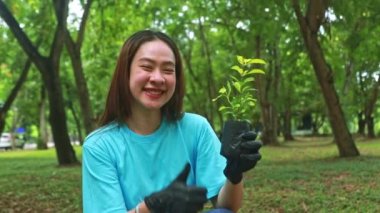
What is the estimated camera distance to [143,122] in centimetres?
252

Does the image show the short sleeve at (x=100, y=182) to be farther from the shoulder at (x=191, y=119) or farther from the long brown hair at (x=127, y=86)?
the shoulder at (x=191, y=119)

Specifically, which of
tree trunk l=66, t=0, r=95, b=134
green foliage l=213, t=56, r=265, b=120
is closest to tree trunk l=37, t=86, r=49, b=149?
tree trunk l=66, t=0, r=95, b=134

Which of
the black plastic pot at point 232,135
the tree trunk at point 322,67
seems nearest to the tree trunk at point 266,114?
the tree trunk at point 322,67

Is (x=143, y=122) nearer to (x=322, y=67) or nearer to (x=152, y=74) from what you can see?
(x=152, y=74)

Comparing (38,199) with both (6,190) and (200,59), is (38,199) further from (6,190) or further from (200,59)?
(200,59)

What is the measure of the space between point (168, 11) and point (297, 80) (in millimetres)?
14974

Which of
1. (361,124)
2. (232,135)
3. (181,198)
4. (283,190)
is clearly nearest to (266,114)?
(361,124)

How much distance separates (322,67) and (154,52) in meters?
10.4

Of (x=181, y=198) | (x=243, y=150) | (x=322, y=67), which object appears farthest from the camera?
(x=322, y=67)

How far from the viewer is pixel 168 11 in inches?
666

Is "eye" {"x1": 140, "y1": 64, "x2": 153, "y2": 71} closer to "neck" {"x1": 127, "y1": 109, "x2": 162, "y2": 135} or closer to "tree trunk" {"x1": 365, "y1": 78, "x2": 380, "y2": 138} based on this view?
"neck" {"x1": 127, "y1": 109, "x2": 162, "y2": 135}

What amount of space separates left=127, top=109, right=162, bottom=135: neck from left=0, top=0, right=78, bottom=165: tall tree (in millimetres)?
10378

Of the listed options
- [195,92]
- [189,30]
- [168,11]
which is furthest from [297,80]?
[168,11]

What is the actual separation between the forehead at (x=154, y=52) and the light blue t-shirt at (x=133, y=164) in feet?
1.07
